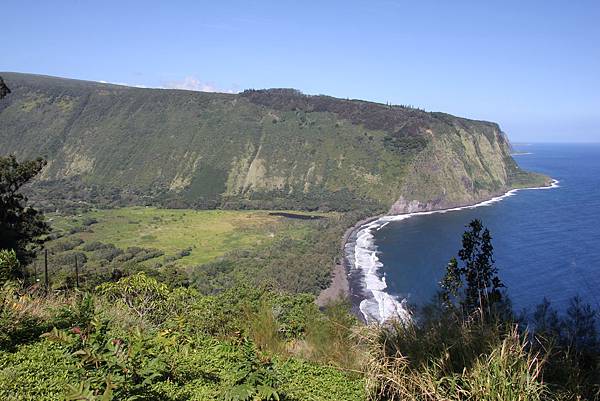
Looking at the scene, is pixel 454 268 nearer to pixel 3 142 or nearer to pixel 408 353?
pixel 408 353

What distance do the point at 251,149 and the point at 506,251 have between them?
87734 mm

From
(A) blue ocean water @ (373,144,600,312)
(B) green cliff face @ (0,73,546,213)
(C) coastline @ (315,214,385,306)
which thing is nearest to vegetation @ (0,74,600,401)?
(B) green cliff face @ (0,73,546,213)

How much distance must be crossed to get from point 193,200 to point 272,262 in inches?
2384

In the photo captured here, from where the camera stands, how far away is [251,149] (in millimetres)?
138000

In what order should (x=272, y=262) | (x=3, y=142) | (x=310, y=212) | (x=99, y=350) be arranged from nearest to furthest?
(x=99, y=350) → (x=272, y=262) → (x=310, y=212) → (x=3, y=142)

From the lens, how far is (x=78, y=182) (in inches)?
5502

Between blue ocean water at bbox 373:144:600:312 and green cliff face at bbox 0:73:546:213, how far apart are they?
17242 millimetres

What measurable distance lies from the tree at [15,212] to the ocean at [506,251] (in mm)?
20396

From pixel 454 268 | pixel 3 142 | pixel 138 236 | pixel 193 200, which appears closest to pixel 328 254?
pixel 138 236

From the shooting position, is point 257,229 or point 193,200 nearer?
point 257,229

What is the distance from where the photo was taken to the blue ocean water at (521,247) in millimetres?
47094

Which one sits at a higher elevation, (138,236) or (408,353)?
(408,353)

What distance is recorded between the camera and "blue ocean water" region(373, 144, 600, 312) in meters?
47.1

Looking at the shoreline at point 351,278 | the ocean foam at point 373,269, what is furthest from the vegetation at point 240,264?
the ocean foam at point 373,269
